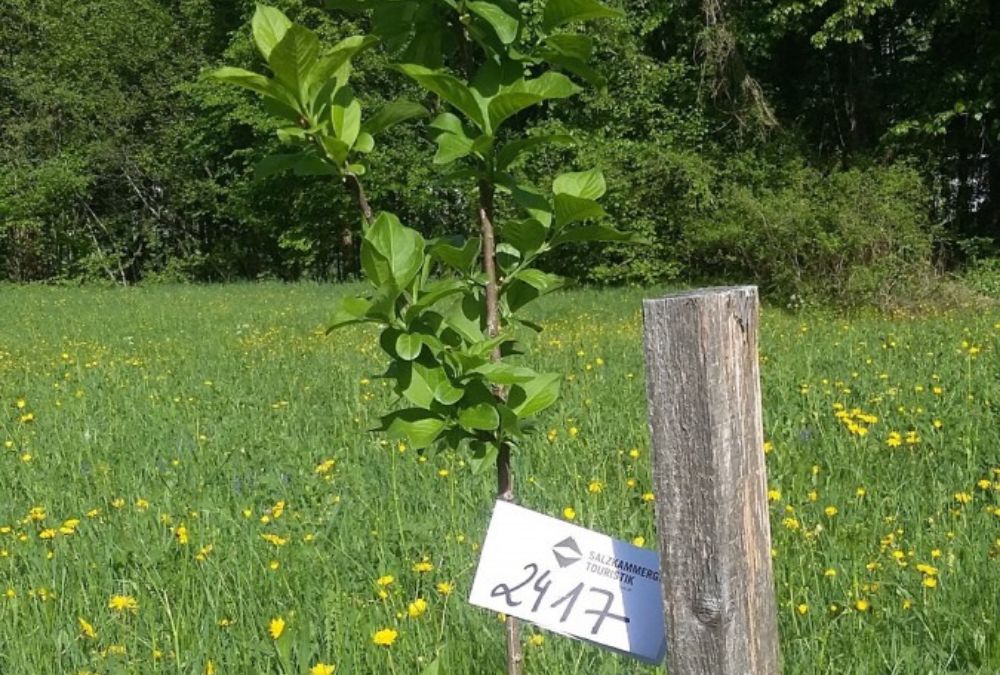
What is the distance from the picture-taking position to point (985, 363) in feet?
17.7

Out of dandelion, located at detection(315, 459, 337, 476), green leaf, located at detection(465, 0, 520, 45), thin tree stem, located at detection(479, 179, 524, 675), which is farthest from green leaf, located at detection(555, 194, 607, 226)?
dandelion, located at detection(315, 459, 337, 476)

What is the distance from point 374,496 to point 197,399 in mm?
2747

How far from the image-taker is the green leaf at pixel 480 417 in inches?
48.9

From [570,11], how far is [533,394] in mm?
496

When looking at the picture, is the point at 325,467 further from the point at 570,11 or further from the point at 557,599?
the point at 570,11

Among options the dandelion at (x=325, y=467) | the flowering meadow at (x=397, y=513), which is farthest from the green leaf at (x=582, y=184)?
the dandelion at (x=325, y=467)

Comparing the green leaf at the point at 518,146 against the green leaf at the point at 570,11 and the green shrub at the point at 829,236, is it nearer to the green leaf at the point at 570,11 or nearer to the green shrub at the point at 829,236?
the green leaf at the point at 570,11

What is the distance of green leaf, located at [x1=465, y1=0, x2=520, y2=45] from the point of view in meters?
1.16

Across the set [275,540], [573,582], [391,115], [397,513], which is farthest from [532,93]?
[397,513]

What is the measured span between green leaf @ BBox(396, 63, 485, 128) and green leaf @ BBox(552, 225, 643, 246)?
18cm

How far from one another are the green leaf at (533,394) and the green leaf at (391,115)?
15.1 inches

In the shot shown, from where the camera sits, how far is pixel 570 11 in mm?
1168

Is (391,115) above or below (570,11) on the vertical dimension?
below

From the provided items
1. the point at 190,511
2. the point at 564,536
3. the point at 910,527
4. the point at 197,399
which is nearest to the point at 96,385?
the point at 197,399
